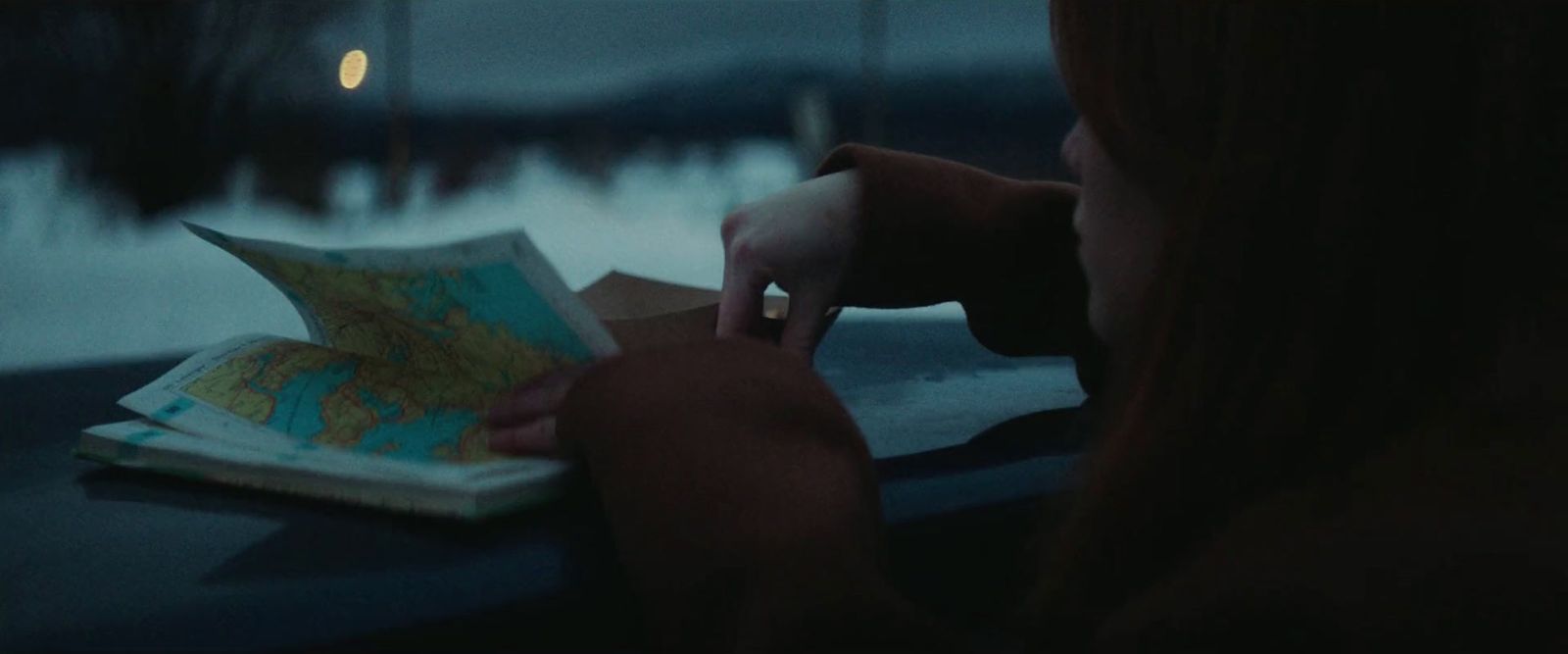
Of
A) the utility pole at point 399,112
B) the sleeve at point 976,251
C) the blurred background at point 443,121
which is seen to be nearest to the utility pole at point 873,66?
the blurred background at point 443,121

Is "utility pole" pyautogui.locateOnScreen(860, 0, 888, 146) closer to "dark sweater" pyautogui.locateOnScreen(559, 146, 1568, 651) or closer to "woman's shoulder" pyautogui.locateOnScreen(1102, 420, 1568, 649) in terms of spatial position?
"dark sweater" pyautogui.locateOnScreen(559, 146, 1568, 651)

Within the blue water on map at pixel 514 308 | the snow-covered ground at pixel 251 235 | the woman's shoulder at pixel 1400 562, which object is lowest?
the snow-covered ground at pixel 251 235

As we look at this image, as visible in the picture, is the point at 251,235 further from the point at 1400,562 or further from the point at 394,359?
the point at 1400,562

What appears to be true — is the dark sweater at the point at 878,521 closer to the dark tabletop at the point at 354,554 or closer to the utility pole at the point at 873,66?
the dark tabletop at the point at 354,554

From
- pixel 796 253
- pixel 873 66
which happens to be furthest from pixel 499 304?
pixel 873 66

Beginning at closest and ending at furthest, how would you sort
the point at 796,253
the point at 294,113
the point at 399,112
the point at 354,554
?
1. the point at 354,554
2. the point at 796,253
3. the point at 294,113
4. the point at 399,112
